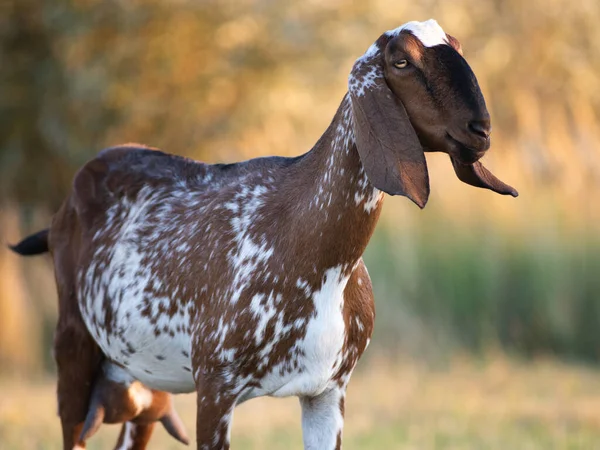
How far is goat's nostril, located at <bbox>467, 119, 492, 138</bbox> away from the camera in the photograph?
3234 millimetres

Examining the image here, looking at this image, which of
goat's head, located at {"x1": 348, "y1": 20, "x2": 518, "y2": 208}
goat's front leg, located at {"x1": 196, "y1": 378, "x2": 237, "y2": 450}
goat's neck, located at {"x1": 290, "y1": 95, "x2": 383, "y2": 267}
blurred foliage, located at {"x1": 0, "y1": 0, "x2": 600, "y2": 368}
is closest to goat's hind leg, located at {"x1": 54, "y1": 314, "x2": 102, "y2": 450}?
goat's front leg, located at {"x1": 196, "y1": 378, "x2": 237, "y2": 450}

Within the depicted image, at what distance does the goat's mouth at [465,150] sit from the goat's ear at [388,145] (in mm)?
95

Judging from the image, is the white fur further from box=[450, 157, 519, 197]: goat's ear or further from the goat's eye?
the goat's eye

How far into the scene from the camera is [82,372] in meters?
5.10

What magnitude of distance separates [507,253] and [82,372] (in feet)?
22.3

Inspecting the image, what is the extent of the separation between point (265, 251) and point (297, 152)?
25.0 ft

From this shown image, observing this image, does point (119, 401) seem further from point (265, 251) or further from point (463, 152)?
point (463, 152)

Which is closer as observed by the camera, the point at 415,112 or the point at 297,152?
the point at 415,112

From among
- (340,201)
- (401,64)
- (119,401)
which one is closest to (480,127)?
(401,64)

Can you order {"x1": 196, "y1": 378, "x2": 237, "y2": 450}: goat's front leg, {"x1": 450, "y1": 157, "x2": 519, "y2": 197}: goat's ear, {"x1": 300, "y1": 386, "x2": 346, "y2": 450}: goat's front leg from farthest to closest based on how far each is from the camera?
{"x1": 300, "y1": 386, "x2": 346, "y2": 450}: goat's front leg → {"x1": 196, "y1": 378, "x2": 237, "y2": 450}: goat's front leg → {"x1": 450, "y1": 157, "x2": 519, "y2": 197}: goat's ear

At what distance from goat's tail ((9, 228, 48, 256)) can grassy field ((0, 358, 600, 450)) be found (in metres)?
2.09

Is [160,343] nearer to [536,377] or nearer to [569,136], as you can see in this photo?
[536,377]

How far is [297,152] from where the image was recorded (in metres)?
11.5

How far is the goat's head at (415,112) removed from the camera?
10.8 feet
